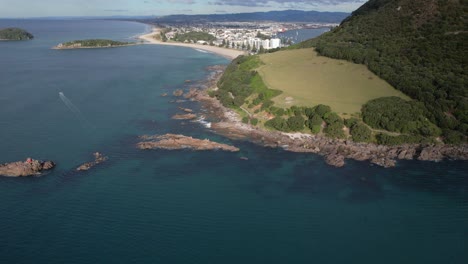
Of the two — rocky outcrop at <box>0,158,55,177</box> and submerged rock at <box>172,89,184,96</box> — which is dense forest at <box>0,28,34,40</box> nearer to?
submerged rock at <box>172,89,184,96</box>

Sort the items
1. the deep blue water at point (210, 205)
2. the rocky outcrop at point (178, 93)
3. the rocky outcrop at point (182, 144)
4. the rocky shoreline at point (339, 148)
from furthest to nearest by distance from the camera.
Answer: the rocky outcrop at point (178, 93)
the rocky outcrop at point (182, 144)
the rocky shoreline at point (339, 148)
the deep blue water at point (210, 205)

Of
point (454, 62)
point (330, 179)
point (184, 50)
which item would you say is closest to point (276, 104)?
point (330, 179)

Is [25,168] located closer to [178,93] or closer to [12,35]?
[178,93]

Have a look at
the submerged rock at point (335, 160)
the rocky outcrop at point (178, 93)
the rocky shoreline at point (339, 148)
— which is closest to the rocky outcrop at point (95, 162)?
the rocky shoreline at point (339, 148)

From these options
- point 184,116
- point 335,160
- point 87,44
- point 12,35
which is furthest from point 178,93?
point 12,35

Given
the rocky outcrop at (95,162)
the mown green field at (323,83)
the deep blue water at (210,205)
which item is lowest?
the deep blue water at (210,205)

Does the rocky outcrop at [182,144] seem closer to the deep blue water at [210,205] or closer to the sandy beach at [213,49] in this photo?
the deep blue water at [210,205]
